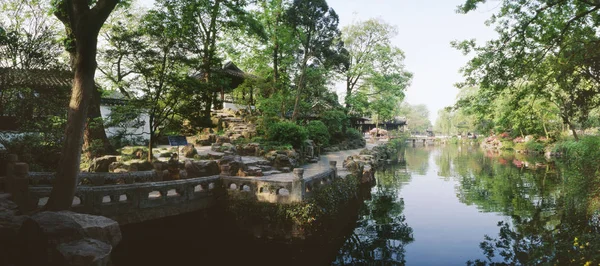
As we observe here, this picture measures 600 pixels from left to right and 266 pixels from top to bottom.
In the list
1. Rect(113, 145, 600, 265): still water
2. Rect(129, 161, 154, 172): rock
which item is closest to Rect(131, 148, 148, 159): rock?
Rect(129, 161, 154, 172): rock

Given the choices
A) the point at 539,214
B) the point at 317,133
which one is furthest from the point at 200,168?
the point at 539,214

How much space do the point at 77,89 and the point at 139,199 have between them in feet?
11.2

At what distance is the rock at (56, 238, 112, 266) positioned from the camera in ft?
16.2

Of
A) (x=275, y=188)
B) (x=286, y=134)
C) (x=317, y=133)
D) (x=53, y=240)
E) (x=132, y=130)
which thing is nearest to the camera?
(x=53, y=240)

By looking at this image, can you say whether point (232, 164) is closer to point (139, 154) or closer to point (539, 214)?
point (139, 154)

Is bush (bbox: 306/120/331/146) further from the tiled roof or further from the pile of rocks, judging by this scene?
the pile of rocks

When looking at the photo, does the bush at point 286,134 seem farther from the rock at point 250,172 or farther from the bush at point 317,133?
the rock at point 250,172

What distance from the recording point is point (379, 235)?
1168 cm

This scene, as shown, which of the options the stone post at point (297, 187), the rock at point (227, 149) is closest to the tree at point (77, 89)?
the stone post at point (297, 187)

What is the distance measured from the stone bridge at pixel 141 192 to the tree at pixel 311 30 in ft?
40.8

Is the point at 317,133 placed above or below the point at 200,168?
above

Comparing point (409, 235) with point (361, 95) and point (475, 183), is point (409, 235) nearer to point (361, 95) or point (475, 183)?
point (475, 183)

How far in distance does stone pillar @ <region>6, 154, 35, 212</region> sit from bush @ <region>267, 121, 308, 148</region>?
42.5 feet

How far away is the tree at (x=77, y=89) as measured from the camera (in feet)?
21.1
